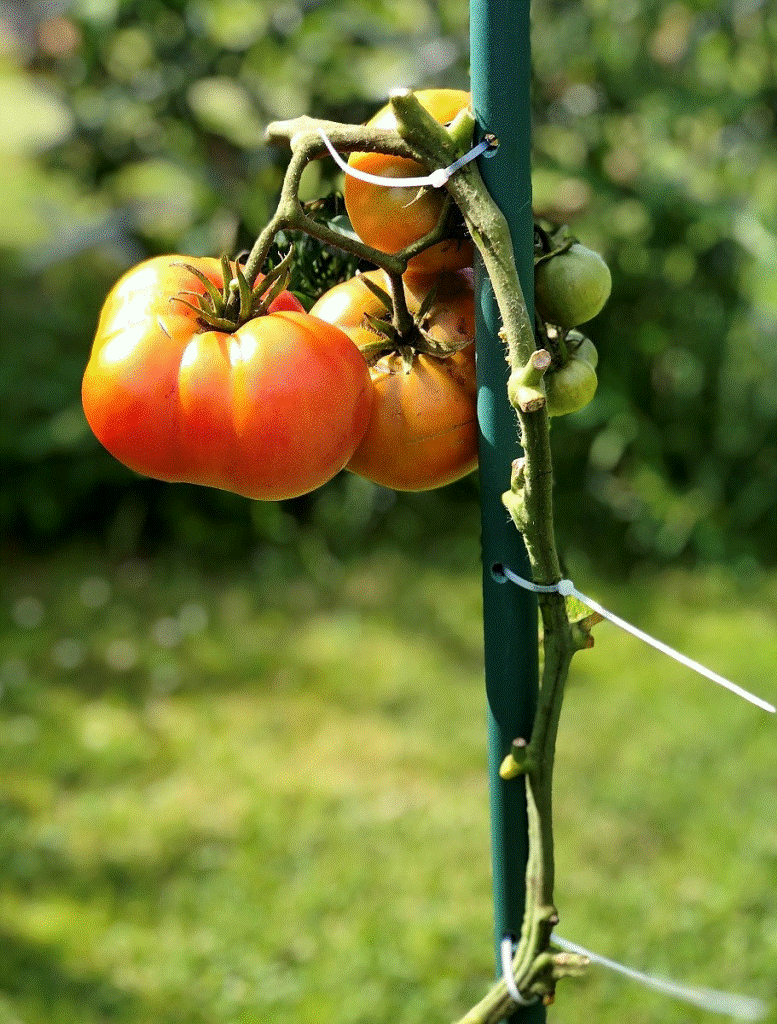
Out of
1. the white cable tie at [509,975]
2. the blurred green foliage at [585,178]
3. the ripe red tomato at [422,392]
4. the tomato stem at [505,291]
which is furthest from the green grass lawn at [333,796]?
→ the ripe red tomato at [422,392]

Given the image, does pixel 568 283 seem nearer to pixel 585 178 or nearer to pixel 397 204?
pixel 397 204

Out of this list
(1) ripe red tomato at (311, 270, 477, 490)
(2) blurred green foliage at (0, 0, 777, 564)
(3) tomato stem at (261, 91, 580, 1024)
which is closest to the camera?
(3) tomato stem at (261, 91, 580, 1024)

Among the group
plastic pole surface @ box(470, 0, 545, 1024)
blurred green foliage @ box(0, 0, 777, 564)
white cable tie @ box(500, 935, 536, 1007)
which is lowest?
white cable tie @ box(500, 935, 536, 1007)

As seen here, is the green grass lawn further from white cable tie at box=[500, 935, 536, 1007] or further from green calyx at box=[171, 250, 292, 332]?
green calyx at box=[171, 250, 292, 332]

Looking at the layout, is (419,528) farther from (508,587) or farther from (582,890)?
(508,587)

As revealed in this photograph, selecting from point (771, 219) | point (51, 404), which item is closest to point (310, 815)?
point (51, 404)

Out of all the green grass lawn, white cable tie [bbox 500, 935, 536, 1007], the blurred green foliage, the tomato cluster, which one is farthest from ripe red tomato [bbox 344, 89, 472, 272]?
the blurred green foliage
